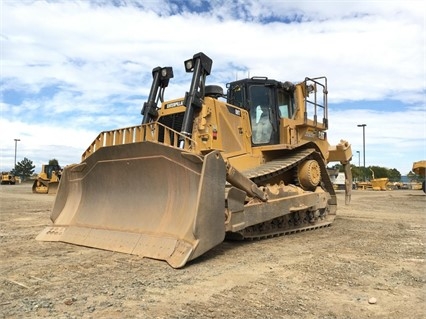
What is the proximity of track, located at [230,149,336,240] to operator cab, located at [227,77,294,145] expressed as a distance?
583 millimetres

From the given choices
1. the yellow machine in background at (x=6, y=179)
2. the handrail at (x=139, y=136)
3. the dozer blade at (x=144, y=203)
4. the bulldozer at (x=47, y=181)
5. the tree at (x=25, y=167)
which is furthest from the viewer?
the tree at (x=25, y=167)

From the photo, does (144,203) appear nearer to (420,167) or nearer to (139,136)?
(139,136)

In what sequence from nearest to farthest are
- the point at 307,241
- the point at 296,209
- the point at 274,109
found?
the point at 307,241 → the point at 296,209 → the point at 274,109

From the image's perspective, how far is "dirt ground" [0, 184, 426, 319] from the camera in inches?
129

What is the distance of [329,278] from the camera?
4.30 metres

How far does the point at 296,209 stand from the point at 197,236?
304 cm

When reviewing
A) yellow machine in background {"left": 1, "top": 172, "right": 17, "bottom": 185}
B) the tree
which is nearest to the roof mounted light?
yellow machine in background {"left": 1, "top": 172, "right": 17, "bottom": 185}

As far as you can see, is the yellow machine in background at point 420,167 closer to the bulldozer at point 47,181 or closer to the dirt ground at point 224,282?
the dirt ground at point 224,282

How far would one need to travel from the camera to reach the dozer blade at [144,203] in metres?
5.00

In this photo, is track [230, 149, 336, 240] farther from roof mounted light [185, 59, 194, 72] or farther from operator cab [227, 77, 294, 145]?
roof mounted light [185, 59, 194, 72]

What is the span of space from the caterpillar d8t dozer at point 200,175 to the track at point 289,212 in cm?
2

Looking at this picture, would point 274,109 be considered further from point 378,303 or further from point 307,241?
point 378,303

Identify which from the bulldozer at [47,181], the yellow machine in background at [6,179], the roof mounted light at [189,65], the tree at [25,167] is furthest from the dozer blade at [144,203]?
the tree at [25,167]

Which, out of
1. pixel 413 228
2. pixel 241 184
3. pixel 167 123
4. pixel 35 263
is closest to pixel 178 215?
pixel 241 184
